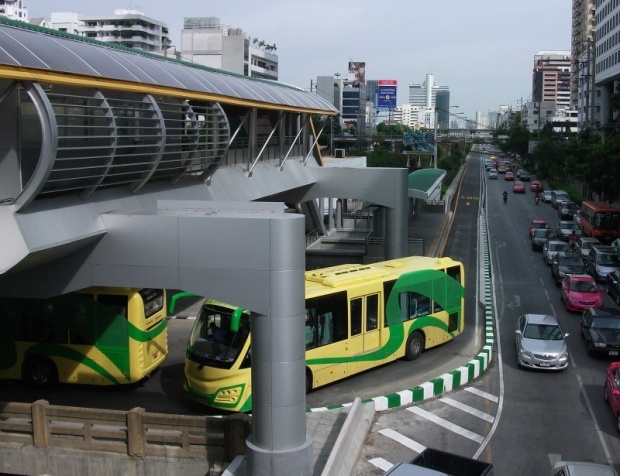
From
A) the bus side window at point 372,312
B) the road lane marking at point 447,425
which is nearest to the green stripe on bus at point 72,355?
the bus side window at point 372,312

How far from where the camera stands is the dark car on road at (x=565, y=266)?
3062cm

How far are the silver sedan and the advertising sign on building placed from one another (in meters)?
146

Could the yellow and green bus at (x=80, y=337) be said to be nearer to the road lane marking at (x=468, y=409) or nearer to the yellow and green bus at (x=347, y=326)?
the yellow and green bus at (x=347, y=326)

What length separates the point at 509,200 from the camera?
69188mm

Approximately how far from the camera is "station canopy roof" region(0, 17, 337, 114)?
1083cm

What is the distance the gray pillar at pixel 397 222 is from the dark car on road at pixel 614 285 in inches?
324

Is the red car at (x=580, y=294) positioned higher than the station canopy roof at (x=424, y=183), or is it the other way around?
the station canopy roof at (x=424, y=183)

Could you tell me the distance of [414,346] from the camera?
19312 millimetres

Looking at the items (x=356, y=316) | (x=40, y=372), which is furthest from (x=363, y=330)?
(x=40, y=372)

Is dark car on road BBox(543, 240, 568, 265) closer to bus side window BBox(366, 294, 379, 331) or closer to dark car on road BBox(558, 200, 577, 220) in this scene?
dark car on road BBox(558, 200, 577, 220)

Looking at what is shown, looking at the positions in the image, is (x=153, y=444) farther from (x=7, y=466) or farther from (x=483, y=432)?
(x=483, y=432)

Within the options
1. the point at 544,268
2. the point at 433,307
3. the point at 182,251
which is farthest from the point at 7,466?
the point at 544,268

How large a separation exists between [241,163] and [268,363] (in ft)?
45.1

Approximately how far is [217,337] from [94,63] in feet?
18.9
